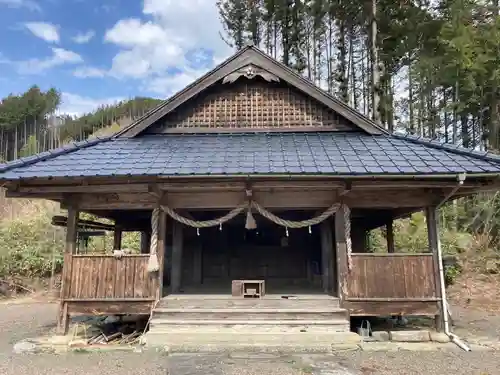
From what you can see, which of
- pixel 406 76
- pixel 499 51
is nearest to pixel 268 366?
pixel 499 51

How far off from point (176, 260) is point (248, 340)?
307 centimetres

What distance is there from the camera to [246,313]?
6.82 meters

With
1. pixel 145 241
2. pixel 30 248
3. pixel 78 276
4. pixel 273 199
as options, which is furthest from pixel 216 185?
pixel 30 248

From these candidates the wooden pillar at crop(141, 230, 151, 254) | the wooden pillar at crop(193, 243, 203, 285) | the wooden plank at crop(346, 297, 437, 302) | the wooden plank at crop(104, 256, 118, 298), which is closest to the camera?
the wooden plank at crop(346, 297, 437, 302)

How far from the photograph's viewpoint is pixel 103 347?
658 cm

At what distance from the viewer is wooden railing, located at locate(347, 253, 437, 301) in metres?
6.77

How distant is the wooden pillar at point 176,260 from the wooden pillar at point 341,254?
3.62 metres

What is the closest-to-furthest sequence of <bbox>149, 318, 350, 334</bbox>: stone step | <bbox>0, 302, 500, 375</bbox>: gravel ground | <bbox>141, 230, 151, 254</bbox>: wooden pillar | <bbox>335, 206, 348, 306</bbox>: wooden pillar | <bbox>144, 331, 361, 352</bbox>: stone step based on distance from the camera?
<bbox>0, 302, 500, 375</bbox>: gravel ground → <bbox>144, 331, 361, 352</bbox>: stone step → <bbox>149, 318, 350, 334</bbox>: stone step → <bbox>335, 206, 348, 306</bbox>: wooden pillar → <bbox>141, 230, 151, 254</bbox>: wooden pillar

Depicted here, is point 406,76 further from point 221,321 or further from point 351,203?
point 221,321

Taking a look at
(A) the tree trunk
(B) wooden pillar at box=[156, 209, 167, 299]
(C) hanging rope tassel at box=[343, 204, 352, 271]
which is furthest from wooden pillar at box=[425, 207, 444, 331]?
(A) the tree trunk

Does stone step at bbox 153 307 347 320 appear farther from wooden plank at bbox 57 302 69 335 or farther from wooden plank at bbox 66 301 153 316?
wooden plank at bbox 57 302 69 335

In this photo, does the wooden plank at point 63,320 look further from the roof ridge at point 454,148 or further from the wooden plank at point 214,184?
the roof ridge at point 454,148

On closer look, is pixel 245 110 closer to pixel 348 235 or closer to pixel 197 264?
pixel 348 235

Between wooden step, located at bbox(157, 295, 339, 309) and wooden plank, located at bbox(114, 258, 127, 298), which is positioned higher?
wooden plank, located at bbox(114, 258, 127, 298)
